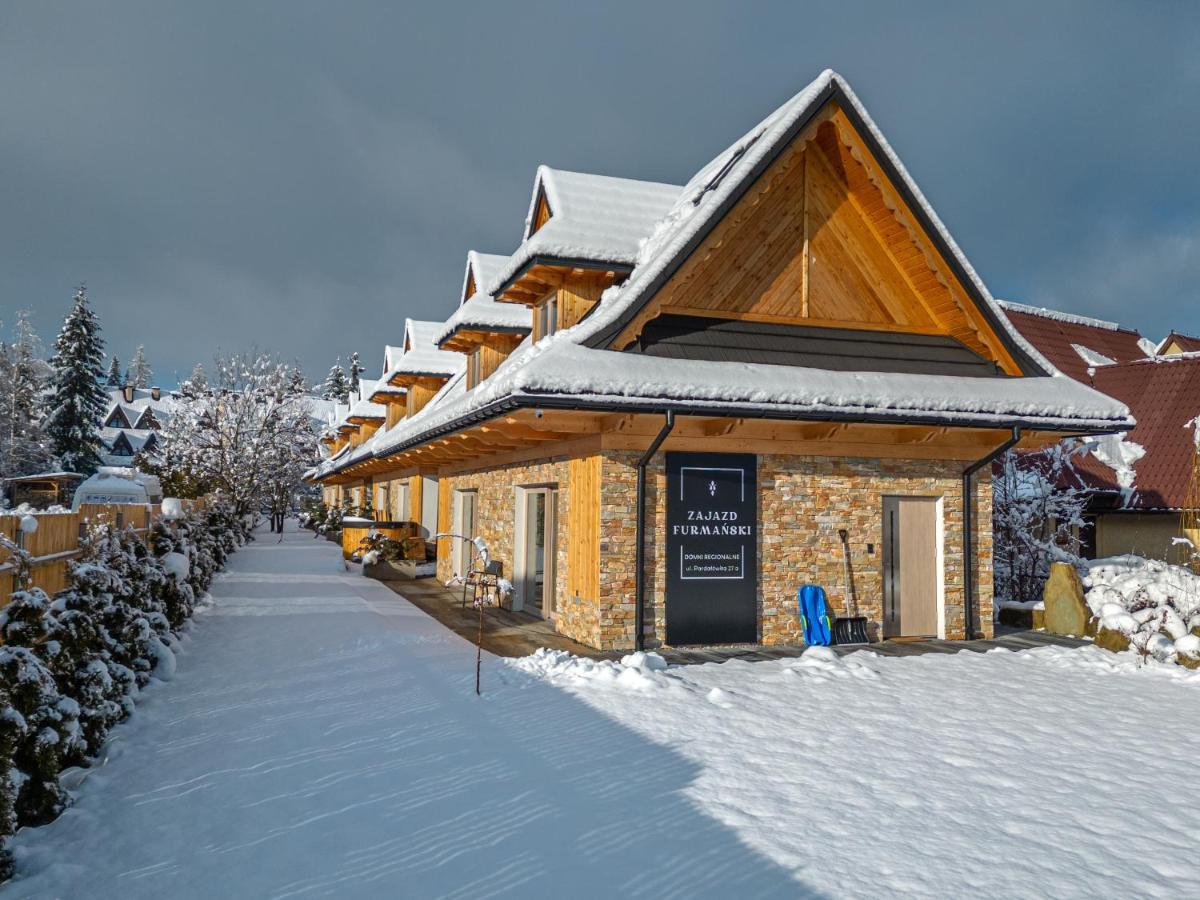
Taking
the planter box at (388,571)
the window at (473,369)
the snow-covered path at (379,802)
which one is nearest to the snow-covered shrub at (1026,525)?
the window at (473,369)

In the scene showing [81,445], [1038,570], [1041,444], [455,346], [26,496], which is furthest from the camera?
[81,445]

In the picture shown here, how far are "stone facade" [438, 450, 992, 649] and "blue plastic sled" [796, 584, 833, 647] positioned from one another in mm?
113

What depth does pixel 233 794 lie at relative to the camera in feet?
18.3

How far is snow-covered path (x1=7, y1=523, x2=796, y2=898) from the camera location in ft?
14.4

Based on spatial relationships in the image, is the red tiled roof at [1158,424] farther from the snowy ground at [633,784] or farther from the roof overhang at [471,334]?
the roof overhang at [471,334]

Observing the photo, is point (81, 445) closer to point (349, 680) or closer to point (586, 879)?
point (349, 680)

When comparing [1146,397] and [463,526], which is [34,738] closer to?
[463,526]

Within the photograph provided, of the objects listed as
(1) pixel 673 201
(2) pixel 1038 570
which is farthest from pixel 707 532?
(2) pixel 1038 570

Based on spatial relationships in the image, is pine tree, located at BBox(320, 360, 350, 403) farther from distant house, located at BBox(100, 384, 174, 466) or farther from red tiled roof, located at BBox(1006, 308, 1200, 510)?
red tiled roof, located at BBox(1006, 308, 1200, 510)

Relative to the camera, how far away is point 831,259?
467 inches

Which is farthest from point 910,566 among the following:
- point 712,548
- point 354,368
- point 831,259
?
point 354,368

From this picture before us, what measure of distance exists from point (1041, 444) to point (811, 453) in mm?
4588

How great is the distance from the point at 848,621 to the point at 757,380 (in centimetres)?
373

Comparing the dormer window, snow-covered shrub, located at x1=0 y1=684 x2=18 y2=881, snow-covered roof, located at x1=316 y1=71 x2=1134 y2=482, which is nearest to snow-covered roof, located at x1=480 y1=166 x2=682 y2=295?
snow-covered roof, located at x1=316 y1=71 x2=1134 y2=482
